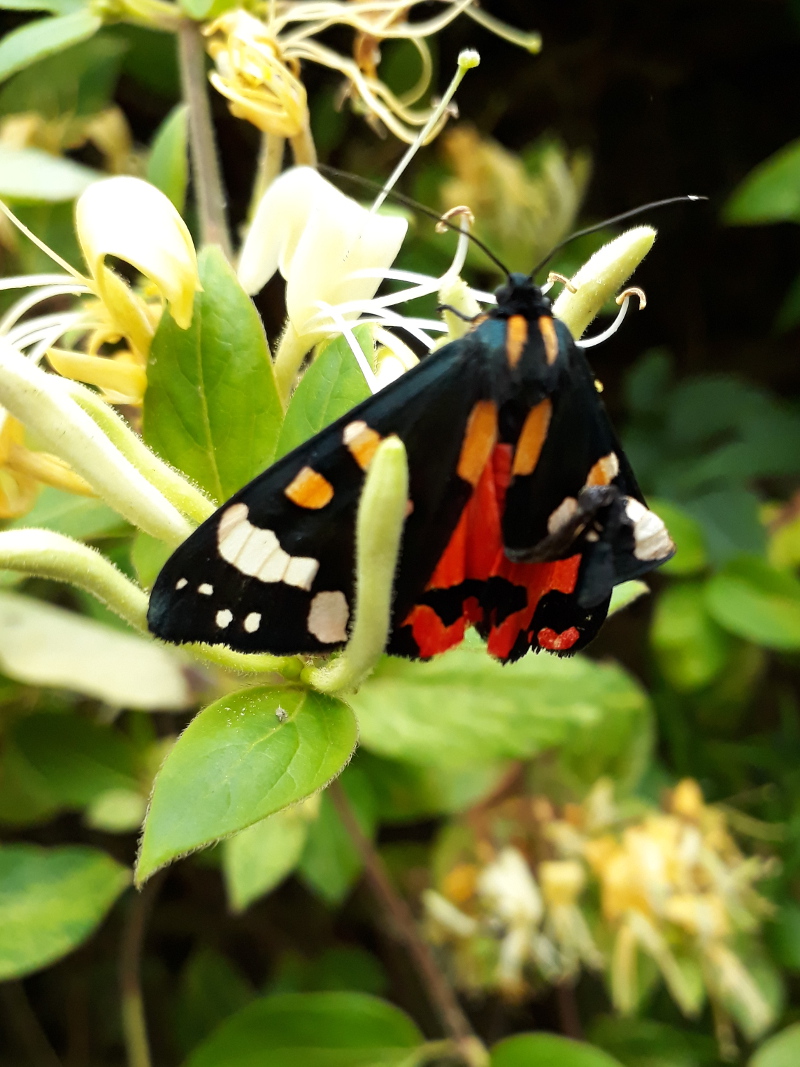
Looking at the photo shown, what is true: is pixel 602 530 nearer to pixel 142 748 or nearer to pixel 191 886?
pixel 142 748

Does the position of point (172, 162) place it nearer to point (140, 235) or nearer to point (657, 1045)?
point (140, 235)

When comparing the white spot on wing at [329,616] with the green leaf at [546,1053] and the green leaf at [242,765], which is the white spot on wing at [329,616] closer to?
the green leaf at [242,765]

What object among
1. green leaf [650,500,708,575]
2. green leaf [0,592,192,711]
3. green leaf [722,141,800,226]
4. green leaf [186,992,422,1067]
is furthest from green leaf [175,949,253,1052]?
green leaf [722,141,800,226]

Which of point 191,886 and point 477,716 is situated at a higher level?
point 477,716

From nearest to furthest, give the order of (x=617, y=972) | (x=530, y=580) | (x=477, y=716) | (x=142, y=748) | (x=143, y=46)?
1. (x=530, y=580)
2. (x=477, y=716)
3. (x=617, y=972)
4. (x=142, y=748)
5. (x=143, y=46)

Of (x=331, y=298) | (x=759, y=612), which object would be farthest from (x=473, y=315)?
(x=759, y=612)

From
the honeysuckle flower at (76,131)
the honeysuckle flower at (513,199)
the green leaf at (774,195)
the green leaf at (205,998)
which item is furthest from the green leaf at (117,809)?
the green leaf at (774,195)

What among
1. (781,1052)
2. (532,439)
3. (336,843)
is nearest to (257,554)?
(532,439)

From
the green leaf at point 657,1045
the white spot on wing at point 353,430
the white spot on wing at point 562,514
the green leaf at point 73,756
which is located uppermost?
the white spot on wing at point 353,430
